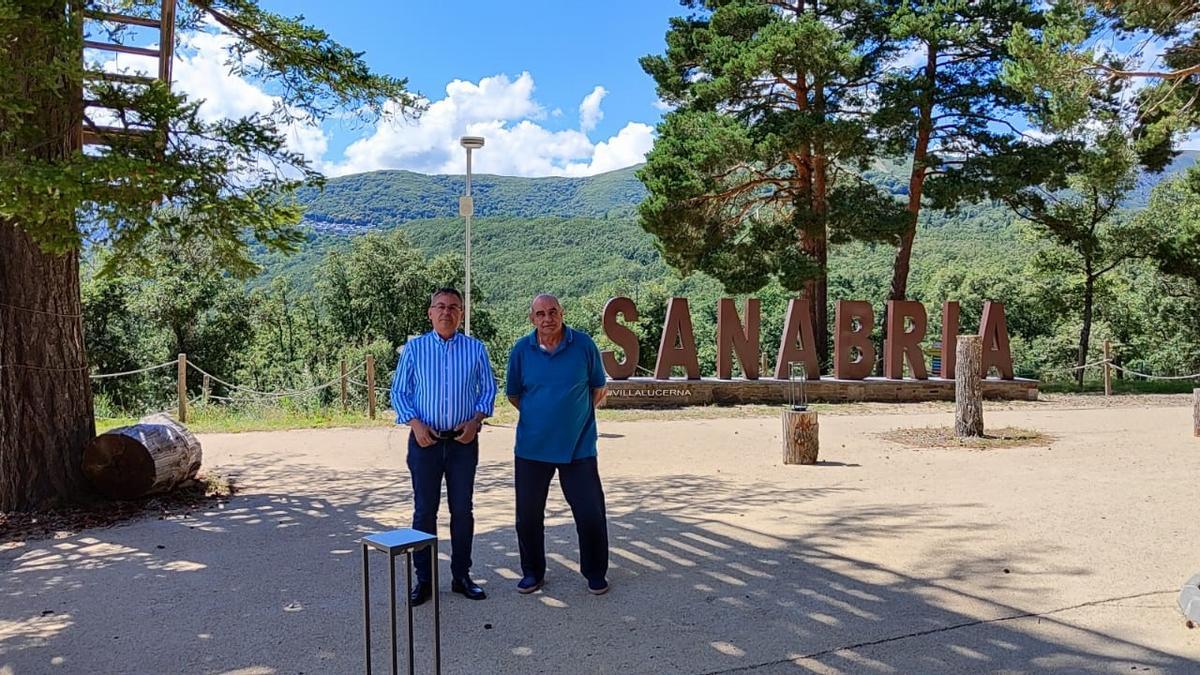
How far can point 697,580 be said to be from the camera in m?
4.32

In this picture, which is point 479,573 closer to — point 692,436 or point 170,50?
point 170,50

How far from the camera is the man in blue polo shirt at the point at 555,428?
3.89 metres

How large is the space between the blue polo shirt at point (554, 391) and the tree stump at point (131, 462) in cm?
382

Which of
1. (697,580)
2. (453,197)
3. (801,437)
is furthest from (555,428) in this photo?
(453,197)

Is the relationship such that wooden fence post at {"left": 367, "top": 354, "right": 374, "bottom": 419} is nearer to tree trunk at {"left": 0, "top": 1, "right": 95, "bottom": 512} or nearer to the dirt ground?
the dirt ground

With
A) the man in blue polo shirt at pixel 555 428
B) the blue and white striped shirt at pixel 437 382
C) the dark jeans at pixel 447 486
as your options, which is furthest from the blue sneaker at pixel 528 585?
the blue and white striped shirt at pixel 437 382

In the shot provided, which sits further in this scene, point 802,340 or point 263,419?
point 802,340

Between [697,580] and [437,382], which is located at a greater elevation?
[437,382]

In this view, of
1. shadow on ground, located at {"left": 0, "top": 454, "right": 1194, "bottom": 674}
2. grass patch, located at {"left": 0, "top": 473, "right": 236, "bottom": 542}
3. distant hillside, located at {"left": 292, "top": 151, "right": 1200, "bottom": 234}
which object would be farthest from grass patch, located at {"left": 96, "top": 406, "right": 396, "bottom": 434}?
distant hillside, located at {"left": 292, "top": 151, "right": 1200, "bottom": 234}

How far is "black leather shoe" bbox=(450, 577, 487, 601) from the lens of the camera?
13.1ft

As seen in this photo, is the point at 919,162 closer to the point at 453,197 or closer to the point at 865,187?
the point at 865,187

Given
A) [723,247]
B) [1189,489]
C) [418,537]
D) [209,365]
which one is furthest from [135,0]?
[209,365]

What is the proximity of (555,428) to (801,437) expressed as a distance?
16.3 ft

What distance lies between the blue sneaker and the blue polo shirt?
2.12 feet
